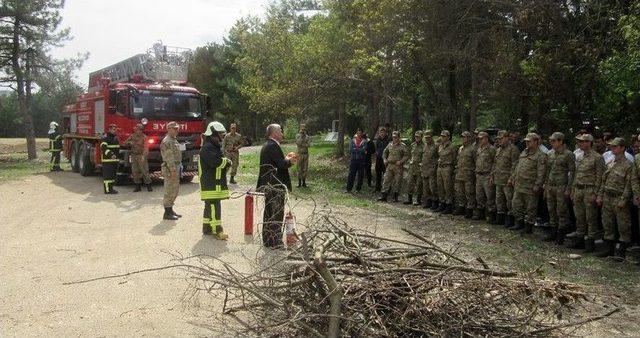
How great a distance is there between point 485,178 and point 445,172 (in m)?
1.16

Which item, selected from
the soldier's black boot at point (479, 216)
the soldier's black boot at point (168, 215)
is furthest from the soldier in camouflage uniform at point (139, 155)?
the soldier's black boot at point (479, 216)

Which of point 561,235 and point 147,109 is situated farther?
point 147,109

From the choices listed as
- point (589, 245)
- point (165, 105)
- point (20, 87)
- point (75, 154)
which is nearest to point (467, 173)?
point (589, 245)

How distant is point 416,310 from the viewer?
4000 millimetres

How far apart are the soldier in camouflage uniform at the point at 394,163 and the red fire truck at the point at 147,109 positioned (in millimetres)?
5073

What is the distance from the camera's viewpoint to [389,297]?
4230 mm

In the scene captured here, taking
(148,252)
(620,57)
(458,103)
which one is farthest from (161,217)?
(458,103)

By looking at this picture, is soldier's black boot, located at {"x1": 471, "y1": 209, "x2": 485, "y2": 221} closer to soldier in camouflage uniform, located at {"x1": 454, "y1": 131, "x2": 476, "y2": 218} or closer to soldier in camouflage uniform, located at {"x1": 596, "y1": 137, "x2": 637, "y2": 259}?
soldier in camouflage uniform, located at {"x1": 454, "y1": 131, "x2": 476, "y2": 218}

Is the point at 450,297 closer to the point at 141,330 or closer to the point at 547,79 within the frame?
the point at 141,330

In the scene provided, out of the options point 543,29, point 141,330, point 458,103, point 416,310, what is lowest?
point 141,330

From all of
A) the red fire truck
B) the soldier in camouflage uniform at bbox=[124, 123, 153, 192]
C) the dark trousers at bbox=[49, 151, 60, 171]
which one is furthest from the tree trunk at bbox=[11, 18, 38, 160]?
the soldier in camouflage uniform at bbox=[124, 123, 153, 192]

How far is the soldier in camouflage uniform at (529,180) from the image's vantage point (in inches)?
349

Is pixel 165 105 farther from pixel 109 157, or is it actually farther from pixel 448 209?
pixel 448 209

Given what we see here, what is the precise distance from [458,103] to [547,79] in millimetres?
7205
